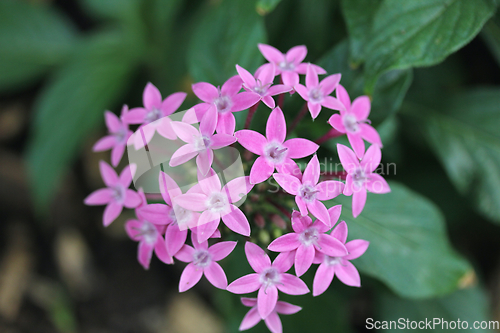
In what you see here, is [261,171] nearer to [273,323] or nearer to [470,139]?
[273,323]

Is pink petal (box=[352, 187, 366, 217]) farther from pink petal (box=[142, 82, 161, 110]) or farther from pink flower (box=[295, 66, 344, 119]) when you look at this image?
pink petal (box=[142, 82, 161, 110])

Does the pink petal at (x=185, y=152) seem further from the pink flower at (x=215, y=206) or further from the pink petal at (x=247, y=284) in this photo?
the pink petal at (x=247, y=284)

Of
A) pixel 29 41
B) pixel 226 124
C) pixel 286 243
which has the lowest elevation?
pixel 286 243

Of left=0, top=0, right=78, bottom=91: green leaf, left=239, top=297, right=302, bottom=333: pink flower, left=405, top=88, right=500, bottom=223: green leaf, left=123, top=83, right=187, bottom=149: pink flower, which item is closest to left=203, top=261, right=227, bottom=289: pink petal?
left=239, top=297, right=302, bottom=333: pink flower


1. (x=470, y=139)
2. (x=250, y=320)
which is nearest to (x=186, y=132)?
(x=250, y=320)

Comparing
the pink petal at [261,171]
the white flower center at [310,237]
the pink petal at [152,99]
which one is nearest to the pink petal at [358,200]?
the white flower center at [310,237]

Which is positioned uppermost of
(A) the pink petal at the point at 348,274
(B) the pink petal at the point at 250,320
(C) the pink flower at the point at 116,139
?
(C) the pink flower at the point at 116,139
